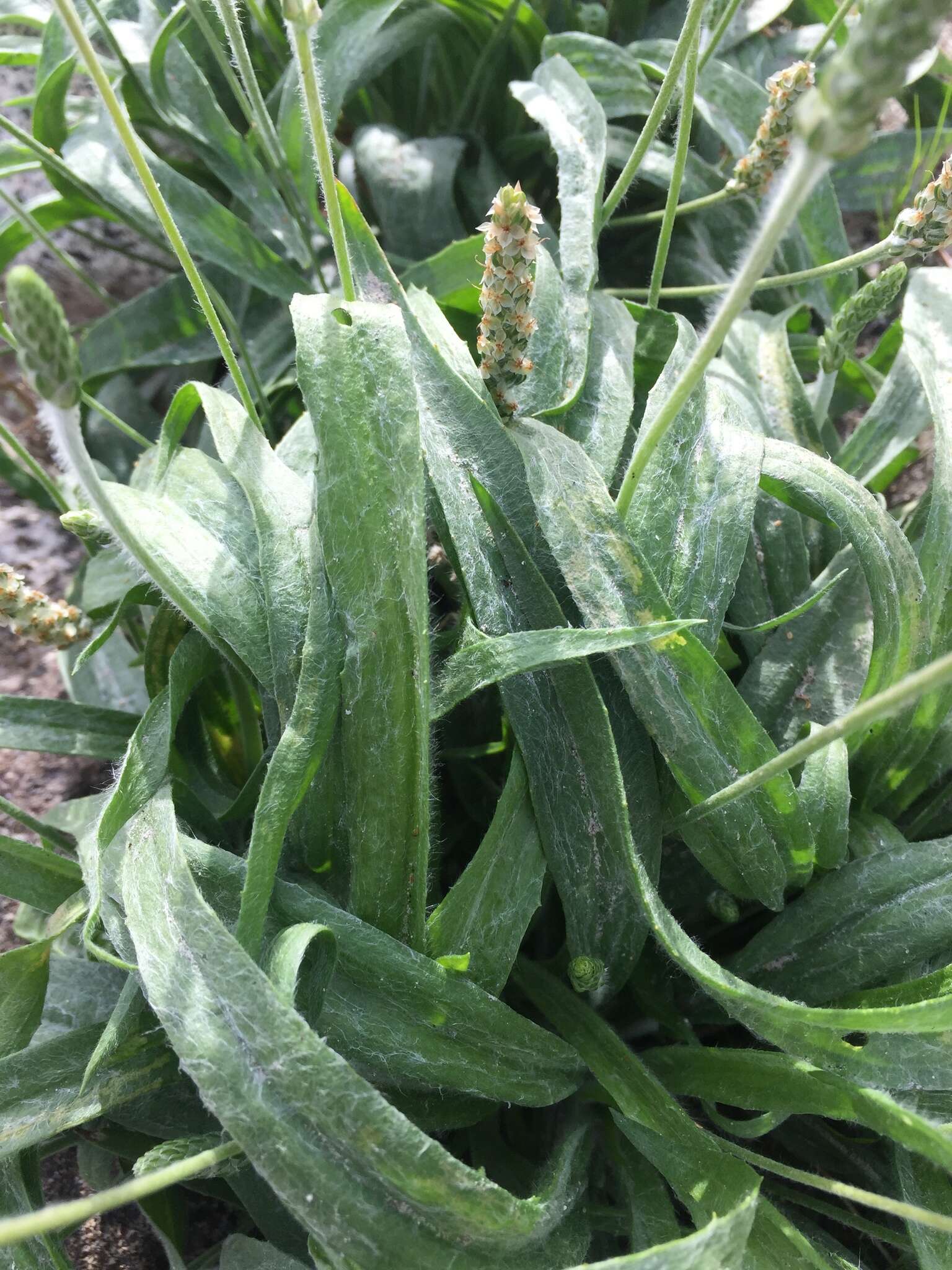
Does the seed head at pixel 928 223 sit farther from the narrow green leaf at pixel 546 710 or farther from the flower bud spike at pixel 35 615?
the flower bud spike at pixel 35 615

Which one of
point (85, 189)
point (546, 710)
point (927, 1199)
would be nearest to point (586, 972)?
point (546, 710)

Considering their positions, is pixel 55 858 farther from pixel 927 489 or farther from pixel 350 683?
pixel 927 489

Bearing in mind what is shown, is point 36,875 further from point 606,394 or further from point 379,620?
point 606,394

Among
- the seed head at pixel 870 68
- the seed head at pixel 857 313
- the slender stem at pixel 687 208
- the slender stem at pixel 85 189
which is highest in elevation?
the seed head at pixel 870 68

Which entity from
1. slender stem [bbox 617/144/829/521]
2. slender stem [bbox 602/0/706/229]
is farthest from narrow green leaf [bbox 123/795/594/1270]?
slender stem [bbox 602/0/706/229]

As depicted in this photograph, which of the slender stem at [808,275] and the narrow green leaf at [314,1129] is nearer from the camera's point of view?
the narrow green leaf at [314,1129]

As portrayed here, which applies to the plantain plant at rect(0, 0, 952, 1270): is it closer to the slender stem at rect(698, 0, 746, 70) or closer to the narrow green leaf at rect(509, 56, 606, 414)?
the narrow green leaf at rect(509, 56, 606, 414)

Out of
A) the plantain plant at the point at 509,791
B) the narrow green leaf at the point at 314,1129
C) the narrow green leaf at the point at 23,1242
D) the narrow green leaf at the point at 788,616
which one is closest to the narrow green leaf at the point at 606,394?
the plantain plant at the point at 509,791

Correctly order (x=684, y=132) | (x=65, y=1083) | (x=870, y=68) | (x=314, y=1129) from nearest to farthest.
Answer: (x=870, y=68)
(x=314, y=1129)
(x=65, y=1083)
(x=684, y=132)
